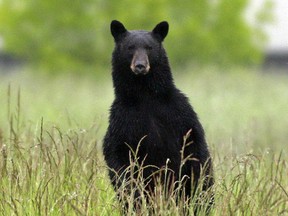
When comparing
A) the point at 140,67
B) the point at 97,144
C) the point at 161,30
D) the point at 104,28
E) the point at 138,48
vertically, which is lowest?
the point at 97,144

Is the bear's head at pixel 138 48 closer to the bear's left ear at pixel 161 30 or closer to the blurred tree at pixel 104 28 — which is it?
the bear's left ear at pixel 161 30

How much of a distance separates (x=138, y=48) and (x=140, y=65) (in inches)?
11.9

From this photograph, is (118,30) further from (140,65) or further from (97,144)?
(97,144)

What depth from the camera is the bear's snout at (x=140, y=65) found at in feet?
20.6

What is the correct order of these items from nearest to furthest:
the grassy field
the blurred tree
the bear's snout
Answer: the grassy field < the bear's snout < the blurred tree

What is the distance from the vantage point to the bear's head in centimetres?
636

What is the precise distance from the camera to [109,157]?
255 inches

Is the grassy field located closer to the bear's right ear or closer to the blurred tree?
the bear's right ear

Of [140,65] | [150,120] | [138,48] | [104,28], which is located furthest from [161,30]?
[104,28]

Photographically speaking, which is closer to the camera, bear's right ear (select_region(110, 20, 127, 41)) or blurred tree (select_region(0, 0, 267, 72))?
bear's right ear (select_region(110, 20, 127, 41))

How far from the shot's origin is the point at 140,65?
6273mm

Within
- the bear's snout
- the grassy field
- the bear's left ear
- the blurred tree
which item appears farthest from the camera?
the blurred tree

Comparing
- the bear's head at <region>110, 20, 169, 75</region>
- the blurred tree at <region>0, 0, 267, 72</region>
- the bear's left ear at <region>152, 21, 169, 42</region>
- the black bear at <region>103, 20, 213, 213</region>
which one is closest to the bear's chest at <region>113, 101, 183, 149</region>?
the black bear at <region>103, 20, 213, 213</region>

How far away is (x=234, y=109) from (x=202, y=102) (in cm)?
112
